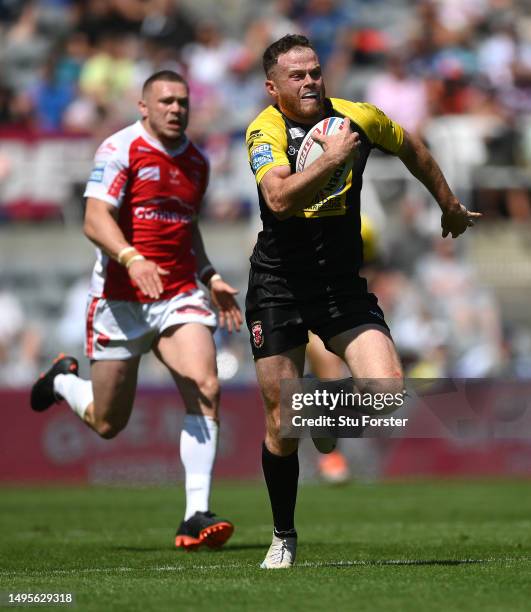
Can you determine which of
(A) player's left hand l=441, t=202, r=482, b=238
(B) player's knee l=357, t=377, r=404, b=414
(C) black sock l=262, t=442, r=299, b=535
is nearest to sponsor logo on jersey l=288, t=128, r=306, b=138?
(A) player's left hand l=441, t=202, r=482, b=238

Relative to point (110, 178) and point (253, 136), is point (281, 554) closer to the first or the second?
point (253, 136)

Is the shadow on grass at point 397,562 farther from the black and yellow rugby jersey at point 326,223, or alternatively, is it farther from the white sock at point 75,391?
the white sock at point 75,391

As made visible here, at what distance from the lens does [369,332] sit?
259 inches

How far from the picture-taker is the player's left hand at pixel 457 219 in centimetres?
697

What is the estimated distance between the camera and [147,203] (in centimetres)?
847

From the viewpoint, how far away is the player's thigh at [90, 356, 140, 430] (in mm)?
8555

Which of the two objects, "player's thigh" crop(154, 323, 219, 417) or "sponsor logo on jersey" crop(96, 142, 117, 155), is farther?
"sponsor logo on jersey" crop(96, 142, 117, 155)

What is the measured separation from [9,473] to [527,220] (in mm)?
7522

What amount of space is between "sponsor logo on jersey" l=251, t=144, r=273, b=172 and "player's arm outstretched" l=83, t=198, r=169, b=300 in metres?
1.23

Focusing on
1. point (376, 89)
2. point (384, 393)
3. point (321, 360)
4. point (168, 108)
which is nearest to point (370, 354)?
point (384, 393)

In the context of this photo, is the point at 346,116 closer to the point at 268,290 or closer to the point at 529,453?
the point at 268,290

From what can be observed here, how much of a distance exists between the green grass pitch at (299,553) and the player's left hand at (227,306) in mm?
1347

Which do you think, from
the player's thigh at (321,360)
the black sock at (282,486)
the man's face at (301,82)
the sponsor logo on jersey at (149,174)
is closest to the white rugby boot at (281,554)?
the black sock at (282,486)

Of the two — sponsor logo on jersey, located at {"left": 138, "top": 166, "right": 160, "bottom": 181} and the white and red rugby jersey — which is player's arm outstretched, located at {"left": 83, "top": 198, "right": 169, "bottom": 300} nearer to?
the white and red rugby jersey
